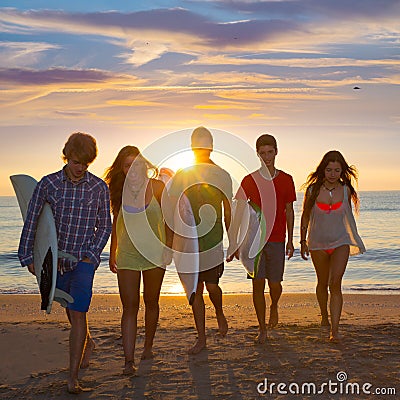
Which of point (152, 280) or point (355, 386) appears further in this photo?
point (152, 280)

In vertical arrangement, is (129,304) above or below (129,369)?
above

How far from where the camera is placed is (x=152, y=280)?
5.83 m

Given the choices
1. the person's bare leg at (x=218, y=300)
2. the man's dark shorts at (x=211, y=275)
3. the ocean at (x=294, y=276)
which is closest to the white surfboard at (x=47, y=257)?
the man's dark shorts at (x=211, y=275)

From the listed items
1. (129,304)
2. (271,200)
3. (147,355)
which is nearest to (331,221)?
(271,200)

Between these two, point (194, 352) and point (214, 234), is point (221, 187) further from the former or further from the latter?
point (194, 352)

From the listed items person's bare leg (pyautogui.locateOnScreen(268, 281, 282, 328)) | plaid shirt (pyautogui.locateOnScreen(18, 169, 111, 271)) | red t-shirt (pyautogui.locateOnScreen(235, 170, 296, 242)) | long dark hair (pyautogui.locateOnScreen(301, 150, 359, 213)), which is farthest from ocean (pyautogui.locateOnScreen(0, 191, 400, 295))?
plaid shirt (pyautogui.locateOnScreen(18, 169, 111, 271))

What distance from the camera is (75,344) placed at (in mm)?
5078

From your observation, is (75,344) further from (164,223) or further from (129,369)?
(164,223)

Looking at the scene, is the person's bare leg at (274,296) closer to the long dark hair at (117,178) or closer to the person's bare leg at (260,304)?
the person's bare leg at (260,304)

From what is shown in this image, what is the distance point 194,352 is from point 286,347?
0.87 meters

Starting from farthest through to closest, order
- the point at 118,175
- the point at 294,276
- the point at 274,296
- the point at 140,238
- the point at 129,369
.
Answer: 1. the point at 294,276
2. the point at 274,296
3. the point at 118,175
4. the point at 140,238
5. the point at 129,369

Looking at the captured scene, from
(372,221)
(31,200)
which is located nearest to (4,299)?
(31,200)

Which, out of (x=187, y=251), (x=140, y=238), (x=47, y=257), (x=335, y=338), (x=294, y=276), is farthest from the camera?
(x=294, y=276)

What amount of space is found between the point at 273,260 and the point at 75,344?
8.60 feet
